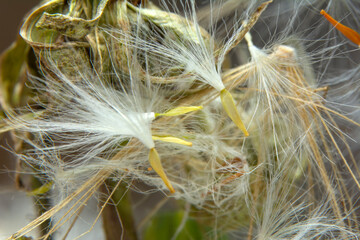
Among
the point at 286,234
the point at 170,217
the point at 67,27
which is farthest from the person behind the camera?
the point at 170,217

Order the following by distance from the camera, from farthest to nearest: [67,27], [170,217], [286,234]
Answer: [170,217], [286,234], [67,27]

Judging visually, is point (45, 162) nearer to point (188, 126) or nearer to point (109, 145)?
point (109, 145)

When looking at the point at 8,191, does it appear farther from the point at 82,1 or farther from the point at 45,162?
the point at 82,1

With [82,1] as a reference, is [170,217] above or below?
below

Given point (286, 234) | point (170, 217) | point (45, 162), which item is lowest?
point (170, 217)

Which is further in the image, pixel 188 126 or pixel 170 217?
pixel 170 217

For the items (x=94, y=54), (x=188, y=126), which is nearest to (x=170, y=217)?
(x=188, y=126)

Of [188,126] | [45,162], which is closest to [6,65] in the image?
[45,162]
